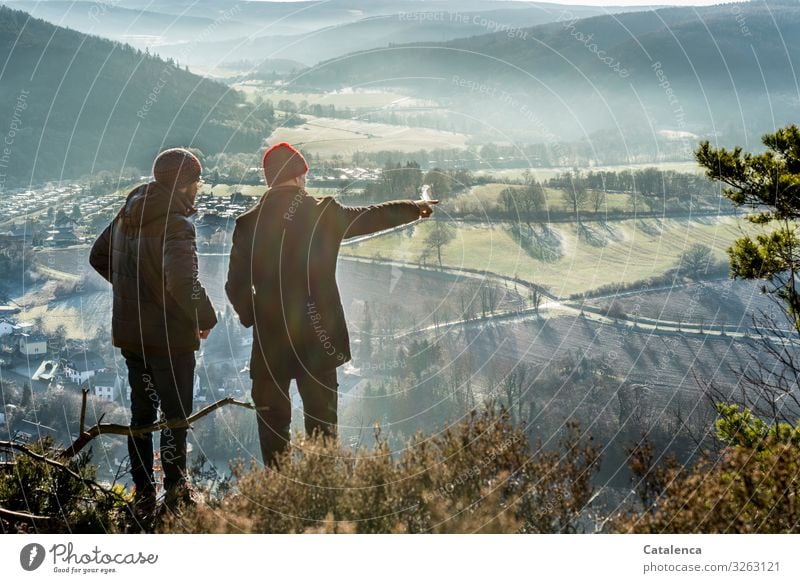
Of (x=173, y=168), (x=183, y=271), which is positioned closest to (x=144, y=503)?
(x=183, y=271)

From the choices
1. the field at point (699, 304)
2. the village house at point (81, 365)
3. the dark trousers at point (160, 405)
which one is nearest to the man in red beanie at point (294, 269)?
the dark trousers at point (160, 405)

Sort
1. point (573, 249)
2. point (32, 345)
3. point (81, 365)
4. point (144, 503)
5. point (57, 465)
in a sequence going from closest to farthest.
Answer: point (57, 465) < point (144, 503) < point (32, 345) < point (81, 365) < point (573, 249)

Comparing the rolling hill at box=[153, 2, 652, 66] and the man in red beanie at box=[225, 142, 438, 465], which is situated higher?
the rolling hill at box=[153, 2, 652, 66]

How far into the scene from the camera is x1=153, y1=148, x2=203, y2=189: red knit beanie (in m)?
5.24

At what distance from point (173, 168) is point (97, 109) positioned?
540 inches

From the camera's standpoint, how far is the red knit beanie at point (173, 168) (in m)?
5.24

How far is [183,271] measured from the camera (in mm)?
5062

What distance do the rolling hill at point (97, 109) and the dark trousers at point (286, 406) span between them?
215 inches

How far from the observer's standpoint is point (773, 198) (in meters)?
8.34

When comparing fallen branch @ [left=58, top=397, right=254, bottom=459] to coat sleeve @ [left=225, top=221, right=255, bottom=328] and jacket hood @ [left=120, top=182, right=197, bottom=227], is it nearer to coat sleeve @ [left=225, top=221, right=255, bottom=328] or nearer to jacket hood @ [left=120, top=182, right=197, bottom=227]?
coat sleeve @ [left=225, top=221, right=255, bottom=328]

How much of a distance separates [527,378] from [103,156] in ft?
29.2

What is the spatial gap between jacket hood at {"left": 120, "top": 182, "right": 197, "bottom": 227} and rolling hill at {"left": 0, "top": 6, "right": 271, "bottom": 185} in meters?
5.21

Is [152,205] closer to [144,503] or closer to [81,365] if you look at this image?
[144,503]

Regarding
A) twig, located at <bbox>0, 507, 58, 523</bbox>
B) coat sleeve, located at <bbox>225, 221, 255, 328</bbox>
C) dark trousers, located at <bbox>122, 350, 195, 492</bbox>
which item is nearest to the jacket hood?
coat sleeve, located at <bbox>225, 221, 255, 328</bbox>
